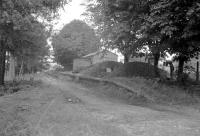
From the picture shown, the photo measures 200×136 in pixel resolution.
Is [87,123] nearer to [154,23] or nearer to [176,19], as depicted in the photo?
[154,23]

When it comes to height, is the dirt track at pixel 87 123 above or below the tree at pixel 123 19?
below

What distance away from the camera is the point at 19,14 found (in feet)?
47.2

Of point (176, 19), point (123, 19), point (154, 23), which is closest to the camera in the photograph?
point (154, 23)

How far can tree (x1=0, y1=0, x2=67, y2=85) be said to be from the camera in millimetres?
12668

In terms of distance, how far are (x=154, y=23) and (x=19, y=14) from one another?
7.20 metres

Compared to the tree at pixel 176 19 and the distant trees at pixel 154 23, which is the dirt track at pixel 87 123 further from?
the distant trees at pixel 154 23

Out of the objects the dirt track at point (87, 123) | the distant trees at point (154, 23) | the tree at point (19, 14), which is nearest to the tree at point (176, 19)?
the distant trees at point (154, 23)

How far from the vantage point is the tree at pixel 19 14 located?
12.7 meters

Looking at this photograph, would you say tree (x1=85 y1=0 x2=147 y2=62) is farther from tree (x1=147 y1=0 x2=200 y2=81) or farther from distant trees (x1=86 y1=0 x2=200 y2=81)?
tree (x1=147 y1=0 x2=200 y2=81)

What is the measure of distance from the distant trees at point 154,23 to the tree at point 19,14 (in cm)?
369

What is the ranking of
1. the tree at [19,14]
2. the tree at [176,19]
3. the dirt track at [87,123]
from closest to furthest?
1. the dirt track at [87,123]
2. the tree at [176,19]
3. the tree at [19,14]

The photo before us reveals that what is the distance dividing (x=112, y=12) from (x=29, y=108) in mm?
8662

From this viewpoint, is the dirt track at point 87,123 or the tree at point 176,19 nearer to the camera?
the dirt track at point 87,123

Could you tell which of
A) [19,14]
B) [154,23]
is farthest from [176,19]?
[19,14]
